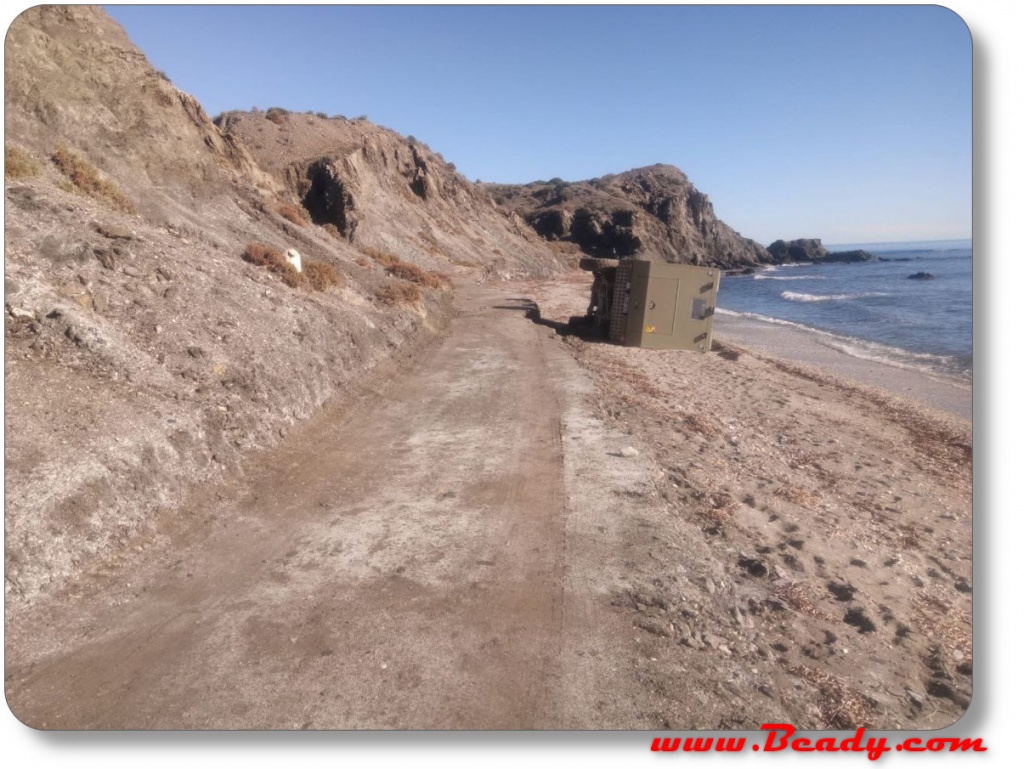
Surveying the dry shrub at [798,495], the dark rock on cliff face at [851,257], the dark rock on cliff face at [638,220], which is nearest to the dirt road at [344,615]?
the dry shrub at [798,495]

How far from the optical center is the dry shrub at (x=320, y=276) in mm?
15812

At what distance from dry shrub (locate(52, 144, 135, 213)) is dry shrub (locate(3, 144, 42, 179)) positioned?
82 centimetres

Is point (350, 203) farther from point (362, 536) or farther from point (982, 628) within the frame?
point (982, 628)

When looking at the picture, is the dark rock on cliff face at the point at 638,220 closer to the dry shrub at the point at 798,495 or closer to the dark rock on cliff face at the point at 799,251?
the dark rock on cliff face at the point at 799,251

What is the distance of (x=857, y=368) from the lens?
21.9 m

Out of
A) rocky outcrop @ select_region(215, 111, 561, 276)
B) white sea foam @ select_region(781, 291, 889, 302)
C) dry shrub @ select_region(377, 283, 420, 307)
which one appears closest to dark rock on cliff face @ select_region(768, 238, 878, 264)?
white sea foam @ select_region(781, 291, 889, 302)

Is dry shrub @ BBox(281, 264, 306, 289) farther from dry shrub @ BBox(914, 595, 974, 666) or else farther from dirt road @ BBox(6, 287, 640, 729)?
dry shrub @ BBox(914, 595, 974, 666)

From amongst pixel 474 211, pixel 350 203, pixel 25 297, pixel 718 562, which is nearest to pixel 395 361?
pixel 25 297

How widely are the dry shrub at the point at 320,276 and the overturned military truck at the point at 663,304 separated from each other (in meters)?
9.33

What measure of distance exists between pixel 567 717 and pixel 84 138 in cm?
1992

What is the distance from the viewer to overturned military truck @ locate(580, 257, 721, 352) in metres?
18.2

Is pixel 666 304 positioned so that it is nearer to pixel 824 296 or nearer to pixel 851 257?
pixel 824 296

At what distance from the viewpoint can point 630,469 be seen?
8.65 m

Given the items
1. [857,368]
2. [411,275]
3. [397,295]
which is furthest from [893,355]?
[411,275]
